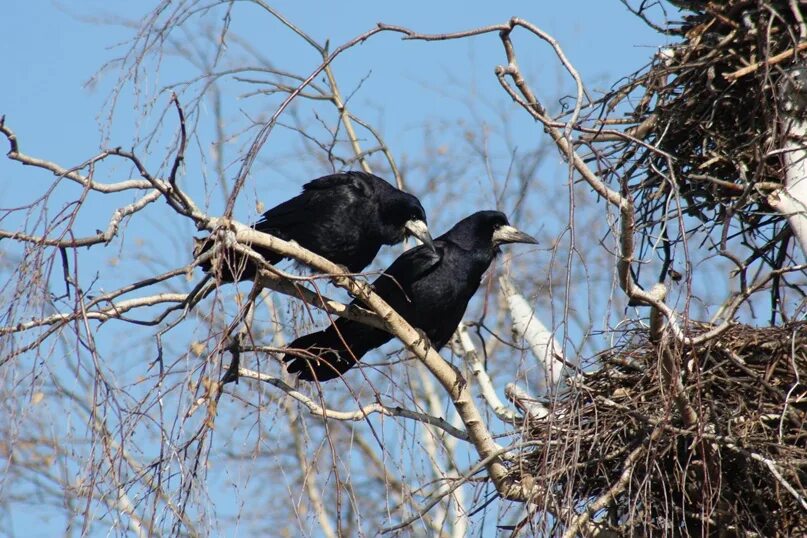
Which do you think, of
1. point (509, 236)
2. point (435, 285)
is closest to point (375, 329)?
point (435, 285)

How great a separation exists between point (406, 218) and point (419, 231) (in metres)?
0.12

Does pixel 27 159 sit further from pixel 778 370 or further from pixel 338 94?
pixel 338 94

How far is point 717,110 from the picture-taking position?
18.0 feet

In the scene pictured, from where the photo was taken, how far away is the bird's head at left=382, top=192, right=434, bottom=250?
21.9 ft

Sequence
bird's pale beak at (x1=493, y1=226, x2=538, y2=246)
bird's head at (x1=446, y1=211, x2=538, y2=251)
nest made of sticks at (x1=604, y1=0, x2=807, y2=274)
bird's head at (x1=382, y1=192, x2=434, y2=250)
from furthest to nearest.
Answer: bird's pale beak at (x1=493, y1=226, x2=538, y2=246) < bird's head at (x1=446, y1=211, x2=538, y2=251) < bird's head at (x1=382, y1=192, x2=434, y2=250) < nest made of sticks at (x1=604, y1=0, x2=807, y2=274)

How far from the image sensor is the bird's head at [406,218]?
6688 mm

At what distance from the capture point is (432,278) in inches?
257

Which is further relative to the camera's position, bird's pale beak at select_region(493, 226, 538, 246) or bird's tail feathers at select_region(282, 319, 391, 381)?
bird's pale beak at select_region(493, 226, 538, 246)

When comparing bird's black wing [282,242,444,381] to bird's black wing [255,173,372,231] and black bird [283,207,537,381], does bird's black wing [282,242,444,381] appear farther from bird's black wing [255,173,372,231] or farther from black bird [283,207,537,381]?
bird's black wing [255,173,372,231]

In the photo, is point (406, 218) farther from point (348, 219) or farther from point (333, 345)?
point (333, 345)

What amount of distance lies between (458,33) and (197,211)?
1.17 metres

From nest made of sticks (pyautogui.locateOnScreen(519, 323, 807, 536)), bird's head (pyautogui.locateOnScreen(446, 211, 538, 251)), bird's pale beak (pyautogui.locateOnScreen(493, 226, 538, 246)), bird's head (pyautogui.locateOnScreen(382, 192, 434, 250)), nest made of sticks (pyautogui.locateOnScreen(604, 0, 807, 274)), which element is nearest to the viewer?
nest made of sticks (pyautogui.locateOnScreen(519, 323, 807, 536))

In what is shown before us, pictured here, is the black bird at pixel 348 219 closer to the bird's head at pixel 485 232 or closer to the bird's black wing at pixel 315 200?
the bird's black wing at pixel 315 200

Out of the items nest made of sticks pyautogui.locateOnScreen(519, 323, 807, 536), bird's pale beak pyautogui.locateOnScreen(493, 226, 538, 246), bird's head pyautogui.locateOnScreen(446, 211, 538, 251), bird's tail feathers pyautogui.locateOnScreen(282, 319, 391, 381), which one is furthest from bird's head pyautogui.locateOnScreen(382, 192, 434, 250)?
nest made of sticks pyautogui.locateOnScreen(519, 323, 807, 536)
